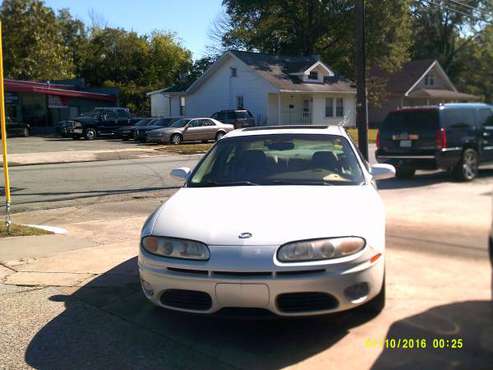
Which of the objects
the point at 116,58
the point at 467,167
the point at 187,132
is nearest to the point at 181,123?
the point at 187,132

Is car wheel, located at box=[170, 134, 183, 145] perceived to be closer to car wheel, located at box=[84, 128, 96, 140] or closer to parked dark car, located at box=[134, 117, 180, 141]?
parked dark car, located at box=[134, 117, 180, 141]

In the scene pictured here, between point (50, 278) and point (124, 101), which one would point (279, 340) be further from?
point (124, 101)

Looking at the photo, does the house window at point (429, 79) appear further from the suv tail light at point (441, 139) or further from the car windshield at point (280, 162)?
the car windshield at point (280, 162)

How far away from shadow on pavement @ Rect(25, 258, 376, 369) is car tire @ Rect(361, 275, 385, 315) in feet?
0.24

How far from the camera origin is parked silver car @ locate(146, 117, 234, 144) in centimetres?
2791

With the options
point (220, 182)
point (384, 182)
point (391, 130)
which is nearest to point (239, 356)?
point (220, 182)

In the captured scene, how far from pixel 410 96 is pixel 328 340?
41567 millimetres

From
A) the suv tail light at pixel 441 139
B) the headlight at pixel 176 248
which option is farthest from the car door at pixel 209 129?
the headlight at pixel 176 248

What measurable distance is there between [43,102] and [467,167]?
38351 millimetres

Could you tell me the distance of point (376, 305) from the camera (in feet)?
13.7

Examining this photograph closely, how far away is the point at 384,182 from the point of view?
1084 cm

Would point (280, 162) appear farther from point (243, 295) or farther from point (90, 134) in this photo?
point (90, 134)

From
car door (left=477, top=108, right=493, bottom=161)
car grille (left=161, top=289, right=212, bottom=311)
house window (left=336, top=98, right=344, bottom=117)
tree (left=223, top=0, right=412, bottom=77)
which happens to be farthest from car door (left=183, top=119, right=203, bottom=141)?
car grille (left=161, top=289, right=212, bottom=311)

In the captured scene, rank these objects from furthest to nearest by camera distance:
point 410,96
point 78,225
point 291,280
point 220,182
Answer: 1. point 410,96
2. point 78,225
3. point 220,182
4. point 291,280
